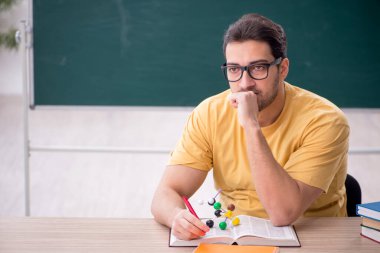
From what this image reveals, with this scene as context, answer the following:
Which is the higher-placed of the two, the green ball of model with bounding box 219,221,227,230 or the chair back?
the green ball of model with bounding box 219,221,227,230

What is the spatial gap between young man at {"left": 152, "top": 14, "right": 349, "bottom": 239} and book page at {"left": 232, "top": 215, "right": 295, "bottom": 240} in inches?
2.2

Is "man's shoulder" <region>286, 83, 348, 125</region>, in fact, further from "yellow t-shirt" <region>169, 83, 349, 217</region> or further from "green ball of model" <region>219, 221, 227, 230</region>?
"green ball of model" <region>219, 221, 227, 230</region>

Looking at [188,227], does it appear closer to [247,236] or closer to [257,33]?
[247,236]

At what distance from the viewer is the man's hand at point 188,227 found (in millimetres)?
1734

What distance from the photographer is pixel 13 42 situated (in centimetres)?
675

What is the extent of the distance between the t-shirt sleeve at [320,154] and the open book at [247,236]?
248mm

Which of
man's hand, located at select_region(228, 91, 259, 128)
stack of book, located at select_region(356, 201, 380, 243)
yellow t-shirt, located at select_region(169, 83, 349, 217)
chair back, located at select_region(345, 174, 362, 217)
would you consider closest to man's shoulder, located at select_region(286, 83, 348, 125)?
yellow t-shirt, located at select_region(169, 83, 349, 217)

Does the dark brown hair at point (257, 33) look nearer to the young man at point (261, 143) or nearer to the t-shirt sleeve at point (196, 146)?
the young man at point (261, 143)

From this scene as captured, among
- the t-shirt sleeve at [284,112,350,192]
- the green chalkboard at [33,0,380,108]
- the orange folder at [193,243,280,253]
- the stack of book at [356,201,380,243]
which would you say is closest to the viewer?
the orange folder at [193,243,280,253]

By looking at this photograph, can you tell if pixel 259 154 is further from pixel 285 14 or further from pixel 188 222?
pixel 285 14

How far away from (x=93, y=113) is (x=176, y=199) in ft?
16.4

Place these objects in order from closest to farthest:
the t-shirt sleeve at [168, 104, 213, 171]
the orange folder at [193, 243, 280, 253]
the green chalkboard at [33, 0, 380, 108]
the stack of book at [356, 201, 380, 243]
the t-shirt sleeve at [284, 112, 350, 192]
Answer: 1. the orange folder at [193, 243, 280, 253]
2. the stack of book at [356, 201, 380, 243]
3. the t-shirt sleeve at [284, 112, 350, 192]
4. the t-shirt sleeve at [168, 104, 213, 171]
5. the green chalkboard at [33, 0, 380, 108]

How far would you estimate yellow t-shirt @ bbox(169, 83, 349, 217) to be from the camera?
2.06m

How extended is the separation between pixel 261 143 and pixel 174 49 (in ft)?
4.87
